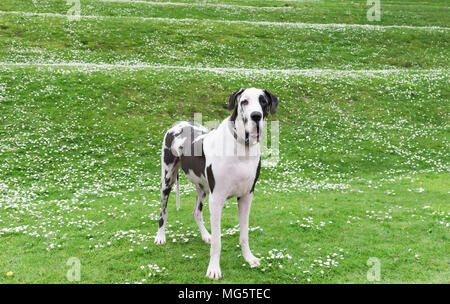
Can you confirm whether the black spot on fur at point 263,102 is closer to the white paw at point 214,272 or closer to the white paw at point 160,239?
the white paw at point 214,272

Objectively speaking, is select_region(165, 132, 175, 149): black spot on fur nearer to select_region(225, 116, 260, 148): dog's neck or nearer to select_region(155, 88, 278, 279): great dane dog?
→ select_region(155, 88, 278, 279): great dane dog

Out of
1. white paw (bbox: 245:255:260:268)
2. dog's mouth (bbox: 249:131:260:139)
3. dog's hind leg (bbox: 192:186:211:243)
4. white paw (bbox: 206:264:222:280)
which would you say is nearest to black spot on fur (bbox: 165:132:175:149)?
dog's hind leg (bbox: 192:186:211:243)

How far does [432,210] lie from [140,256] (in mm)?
10286

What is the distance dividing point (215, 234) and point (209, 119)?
50.1 ft

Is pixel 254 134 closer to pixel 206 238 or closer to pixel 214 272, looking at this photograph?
pixel 214 272

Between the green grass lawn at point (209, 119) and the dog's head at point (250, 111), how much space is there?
11.4 ft

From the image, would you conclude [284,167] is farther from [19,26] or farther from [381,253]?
[19,26]

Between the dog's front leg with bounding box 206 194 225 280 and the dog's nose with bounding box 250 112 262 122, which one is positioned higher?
the dog's nose with bounding box 250 112 262 122

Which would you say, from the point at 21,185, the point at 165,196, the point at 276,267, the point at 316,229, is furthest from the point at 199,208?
the point at 21,185

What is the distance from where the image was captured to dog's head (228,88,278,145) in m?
6.51

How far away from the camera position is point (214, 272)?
298 inches

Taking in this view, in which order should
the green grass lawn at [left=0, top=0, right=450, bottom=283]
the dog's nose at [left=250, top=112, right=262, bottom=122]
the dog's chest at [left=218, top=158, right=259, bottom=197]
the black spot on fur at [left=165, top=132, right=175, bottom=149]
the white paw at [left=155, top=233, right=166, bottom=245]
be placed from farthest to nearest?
the white paw at [left=155, top=233, right=166, bottom=245] < the black spot on fur at [left=165, top=132, right=175, bottom=149] < the green grass lawn at [left=0, top=0, right=450, bottom=283] < the dog's chest at [left=218, top=158, right=259, bottom=197] < the dog's nose at [left=250, top=112, right=262, bottom=122]

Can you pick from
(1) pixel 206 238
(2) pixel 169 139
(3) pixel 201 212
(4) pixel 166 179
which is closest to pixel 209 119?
A: (2) pixel 169 139

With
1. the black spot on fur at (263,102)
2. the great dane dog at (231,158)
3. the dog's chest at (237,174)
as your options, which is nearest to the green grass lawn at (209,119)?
the great dane dog at (231,158)
